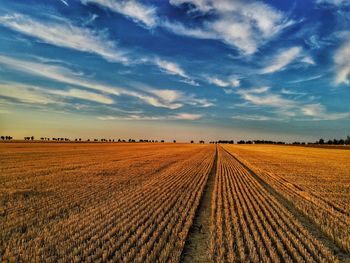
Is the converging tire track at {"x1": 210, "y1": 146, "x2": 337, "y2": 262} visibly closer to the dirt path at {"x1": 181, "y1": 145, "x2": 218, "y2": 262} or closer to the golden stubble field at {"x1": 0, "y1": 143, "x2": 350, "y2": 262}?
the golden stubble field at {"x1": 0, "y1": 143, "x2": 350, "y2": 262}

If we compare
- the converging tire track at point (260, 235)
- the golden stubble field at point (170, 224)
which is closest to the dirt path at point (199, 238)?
the golden stubble field at point (170, 224)

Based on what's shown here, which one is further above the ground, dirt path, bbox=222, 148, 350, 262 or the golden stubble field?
the golden stubble field

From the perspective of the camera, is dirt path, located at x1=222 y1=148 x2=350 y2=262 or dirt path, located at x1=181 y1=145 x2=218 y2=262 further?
dirt path, located at x1=222 y1=148 x2=350 y2=262

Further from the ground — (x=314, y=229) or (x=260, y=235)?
(x=260, y=235)

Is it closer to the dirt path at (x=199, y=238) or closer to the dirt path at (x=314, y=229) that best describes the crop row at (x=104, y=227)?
the dirt path at (x=199, y=238)

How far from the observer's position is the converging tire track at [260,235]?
5.84 meters

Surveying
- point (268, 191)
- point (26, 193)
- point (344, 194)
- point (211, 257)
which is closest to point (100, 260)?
point (211, 257)

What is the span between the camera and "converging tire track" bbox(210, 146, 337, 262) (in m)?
5.84

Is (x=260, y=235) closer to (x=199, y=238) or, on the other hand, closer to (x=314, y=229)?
(x=199, y=238)

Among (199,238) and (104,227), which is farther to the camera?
(104,227)

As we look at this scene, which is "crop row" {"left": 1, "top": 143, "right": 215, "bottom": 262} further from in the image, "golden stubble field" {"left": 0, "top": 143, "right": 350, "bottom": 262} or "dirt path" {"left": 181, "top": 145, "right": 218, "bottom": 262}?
"dirt path" {"left": 181, "top": 145, "right": 218, "bottom": 262}

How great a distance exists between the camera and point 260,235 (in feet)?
23.0

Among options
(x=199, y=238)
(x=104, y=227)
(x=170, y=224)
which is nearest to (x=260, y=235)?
(x=199, y=238)

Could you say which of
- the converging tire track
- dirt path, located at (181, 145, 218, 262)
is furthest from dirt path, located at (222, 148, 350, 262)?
dirt path, located at (181, 145, 218, 262)
